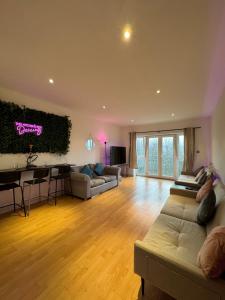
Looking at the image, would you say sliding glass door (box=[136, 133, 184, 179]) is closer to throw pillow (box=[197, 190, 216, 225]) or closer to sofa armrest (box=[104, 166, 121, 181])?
sofa armrest (box=[104, 166, 121, 181])

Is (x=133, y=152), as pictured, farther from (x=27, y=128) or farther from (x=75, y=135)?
(x=27, y=128)

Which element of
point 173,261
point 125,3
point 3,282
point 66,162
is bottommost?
point 3,282

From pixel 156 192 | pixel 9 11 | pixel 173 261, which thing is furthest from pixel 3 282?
pixel 156 192

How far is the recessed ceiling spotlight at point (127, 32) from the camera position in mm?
1540

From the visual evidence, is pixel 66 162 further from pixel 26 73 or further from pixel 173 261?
pixel 173 261

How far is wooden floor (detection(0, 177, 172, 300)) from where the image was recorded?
1.49 metres

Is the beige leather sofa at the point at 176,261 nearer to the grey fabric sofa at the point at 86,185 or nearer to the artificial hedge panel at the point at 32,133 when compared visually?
the grey fabric sofa at the point at 86,185

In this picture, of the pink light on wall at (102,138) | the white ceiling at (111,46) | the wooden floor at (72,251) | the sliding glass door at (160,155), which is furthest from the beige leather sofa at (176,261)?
the sliding glass door at (160,155)

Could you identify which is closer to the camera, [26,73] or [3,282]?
[3,282]

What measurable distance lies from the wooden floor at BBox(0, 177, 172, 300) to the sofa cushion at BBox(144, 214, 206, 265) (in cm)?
52

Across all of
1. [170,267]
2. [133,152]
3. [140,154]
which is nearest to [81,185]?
[170,267]

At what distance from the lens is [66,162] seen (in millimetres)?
4688

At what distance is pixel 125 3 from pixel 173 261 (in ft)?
7.22

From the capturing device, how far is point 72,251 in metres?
2.05
